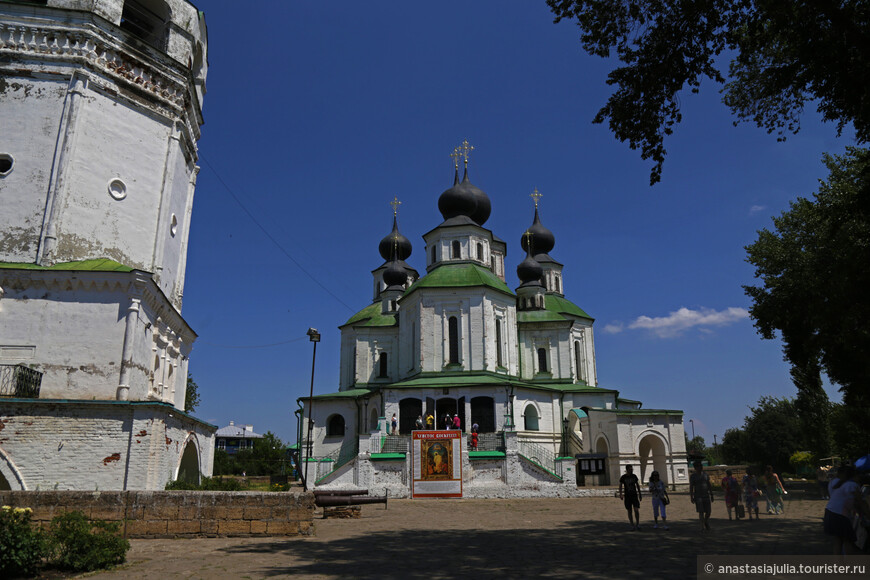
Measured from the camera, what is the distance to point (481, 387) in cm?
3203

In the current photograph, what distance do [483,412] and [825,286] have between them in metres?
19.1

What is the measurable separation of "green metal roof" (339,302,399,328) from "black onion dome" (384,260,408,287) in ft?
6.25

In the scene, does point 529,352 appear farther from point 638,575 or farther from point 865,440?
point 638,575

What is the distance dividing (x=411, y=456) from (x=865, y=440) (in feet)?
71.8

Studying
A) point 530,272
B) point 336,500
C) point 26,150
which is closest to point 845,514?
point 336,500

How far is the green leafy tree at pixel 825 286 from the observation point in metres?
13.6

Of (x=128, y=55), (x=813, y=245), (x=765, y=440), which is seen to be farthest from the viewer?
(x=765, y=440)

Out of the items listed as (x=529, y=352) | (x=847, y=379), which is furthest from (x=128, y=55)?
(x=529, y=352)

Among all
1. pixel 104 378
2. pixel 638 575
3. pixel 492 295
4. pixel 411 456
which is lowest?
pixel 638 575

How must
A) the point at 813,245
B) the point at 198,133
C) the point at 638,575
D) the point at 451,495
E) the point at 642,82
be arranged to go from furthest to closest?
the point at 451,495
the point at 813,245
the point at 198,133
the point at 642,82
the point at 638,575

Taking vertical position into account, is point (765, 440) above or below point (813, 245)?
below

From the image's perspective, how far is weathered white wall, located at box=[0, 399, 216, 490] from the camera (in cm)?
1331

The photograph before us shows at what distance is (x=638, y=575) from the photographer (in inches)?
309

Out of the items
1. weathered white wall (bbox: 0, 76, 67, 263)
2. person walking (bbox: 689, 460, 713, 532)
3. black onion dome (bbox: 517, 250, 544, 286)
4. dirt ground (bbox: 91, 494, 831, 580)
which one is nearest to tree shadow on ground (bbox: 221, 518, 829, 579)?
dirt ground (bbox: 91, 494, 831, 580)
